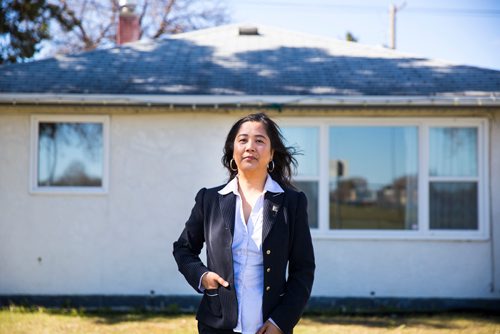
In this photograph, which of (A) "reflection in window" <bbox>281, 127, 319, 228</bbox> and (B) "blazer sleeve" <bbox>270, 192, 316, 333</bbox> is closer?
(B) "blazer sleeve" <bbox>270, 192, 316, 333</bbox>

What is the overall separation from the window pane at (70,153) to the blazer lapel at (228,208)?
17.7 feet

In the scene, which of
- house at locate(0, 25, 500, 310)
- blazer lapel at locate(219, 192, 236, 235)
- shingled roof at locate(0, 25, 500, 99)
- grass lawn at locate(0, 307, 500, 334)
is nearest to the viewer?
blazer lapel at locate(219, 192, 236, 235)

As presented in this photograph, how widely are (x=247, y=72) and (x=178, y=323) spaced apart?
382 centimetres

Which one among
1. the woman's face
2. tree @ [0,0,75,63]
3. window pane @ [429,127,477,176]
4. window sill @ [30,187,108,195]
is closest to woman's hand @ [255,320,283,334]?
the woman's face

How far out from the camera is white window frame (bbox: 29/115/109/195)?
809cm

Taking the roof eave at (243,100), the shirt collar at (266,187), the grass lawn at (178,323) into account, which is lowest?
the grass lawn at (178,323)

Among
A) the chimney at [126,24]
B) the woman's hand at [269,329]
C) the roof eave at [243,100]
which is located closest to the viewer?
the woman's hand at [269,329]

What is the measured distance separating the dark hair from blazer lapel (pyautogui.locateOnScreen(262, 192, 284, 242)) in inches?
7.6

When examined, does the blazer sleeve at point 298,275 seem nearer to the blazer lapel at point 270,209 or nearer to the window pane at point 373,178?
the blazer lapel at point 270,209

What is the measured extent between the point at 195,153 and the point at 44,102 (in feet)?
6.91

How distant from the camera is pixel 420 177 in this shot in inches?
322

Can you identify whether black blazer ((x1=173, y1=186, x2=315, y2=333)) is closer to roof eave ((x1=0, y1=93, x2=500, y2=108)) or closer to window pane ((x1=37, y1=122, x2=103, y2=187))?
roof eave ((x1=0, y1=93, x2=500, y2=108))

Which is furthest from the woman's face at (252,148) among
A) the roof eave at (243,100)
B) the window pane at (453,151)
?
the window pane at (453,151)

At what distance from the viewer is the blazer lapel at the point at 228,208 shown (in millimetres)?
3044
